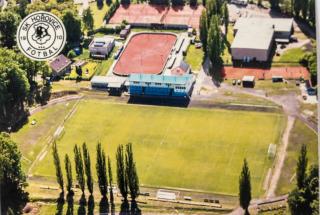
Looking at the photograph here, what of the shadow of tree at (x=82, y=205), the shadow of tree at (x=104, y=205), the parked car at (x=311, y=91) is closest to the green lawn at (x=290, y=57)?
the parked car at (x=311, y=91)

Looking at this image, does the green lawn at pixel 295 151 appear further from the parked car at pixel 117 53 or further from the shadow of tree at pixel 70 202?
the parked car at pixel 117 53

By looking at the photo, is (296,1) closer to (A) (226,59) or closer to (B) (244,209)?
(A) (226,59)

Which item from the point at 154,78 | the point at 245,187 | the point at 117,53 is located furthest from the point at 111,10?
the point at 245,187

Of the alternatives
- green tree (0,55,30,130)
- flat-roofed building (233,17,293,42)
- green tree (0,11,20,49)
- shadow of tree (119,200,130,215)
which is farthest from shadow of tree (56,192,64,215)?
flat-roofed building (233,17,293,42)

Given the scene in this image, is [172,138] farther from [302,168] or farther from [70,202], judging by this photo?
[302,168]

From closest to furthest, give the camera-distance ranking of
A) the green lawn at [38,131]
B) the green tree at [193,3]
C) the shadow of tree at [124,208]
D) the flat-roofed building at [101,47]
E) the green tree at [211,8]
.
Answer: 1. the shadow of tree at [124,208]
2. the green lawn at [38,131]
3. the flat-roofed building at [101,47]
4. the green tree at [211,8]
5. the green tree at [193,3]

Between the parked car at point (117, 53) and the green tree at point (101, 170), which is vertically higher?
the parked car at point (117, 53)
